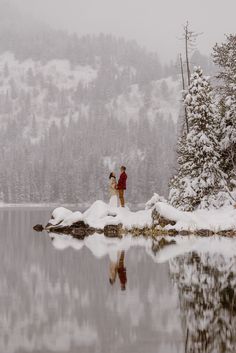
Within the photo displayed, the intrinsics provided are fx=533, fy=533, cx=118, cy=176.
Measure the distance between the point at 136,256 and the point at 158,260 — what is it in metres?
1.31

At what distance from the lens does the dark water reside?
782cm

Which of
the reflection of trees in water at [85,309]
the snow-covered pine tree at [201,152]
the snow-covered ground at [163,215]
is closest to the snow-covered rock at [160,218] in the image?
the snow-covered ground at [163,215]

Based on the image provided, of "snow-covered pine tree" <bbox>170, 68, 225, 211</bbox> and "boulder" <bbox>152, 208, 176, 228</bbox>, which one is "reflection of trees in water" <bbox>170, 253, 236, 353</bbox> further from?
"snow-covered pine tree" <bbox>170, 68, 225, 211</bbox>

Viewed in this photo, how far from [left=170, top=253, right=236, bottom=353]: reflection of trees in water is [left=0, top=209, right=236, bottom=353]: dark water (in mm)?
14

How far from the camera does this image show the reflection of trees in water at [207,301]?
780 cm

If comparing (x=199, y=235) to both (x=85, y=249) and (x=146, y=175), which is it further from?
(x=146, y=175)

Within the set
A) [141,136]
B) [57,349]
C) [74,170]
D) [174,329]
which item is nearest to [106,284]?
[174,329]

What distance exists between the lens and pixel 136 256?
60.8 feet

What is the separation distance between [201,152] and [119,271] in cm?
1912

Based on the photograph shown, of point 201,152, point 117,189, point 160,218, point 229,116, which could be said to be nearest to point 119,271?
point 160,218

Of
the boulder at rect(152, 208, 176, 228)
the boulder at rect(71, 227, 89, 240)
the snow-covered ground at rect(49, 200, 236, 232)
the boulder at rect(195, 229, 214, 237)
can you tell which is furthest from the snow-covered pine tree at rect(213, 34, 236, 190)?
the boulder at rect(71, 227, 89, 240)

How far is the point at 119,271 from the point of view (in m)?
14.9

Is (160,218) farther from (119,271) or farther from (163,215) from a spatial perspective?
(119,271)

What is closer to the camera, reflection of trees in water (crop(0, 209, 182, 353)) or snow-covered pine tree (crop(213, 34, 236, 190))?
reflection of trees in water (crop(0, 209, 182, 353))
